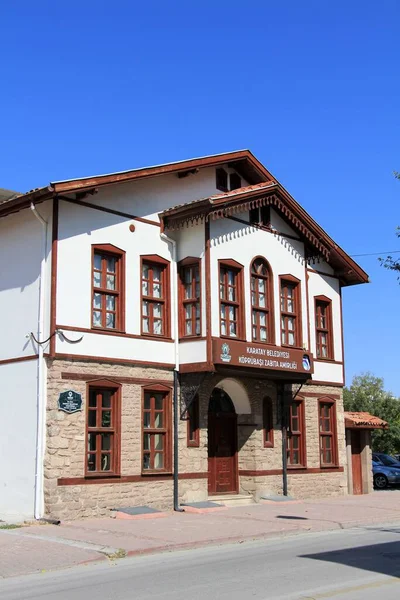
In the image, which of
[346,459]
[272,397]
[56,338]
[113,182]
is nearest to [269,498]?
[272,397]

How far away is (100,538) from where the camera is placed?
48.1 ft

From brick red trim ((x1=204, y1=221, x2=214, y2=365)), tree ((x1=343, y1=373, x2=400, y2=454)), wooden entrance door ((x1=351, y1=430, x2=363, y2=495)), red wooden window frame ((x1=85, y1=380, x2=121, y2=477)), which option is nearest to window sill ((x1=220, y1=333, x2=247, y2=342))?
brick red trim ((x1=204, y1=221, x2=214, y2=365))

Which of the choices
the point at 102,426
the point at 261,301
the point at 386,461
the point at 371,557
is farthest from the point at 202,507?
the point at 386,461

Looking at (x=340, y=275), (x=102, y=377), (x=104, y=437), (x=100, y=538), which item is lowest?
(x=100, y=538)

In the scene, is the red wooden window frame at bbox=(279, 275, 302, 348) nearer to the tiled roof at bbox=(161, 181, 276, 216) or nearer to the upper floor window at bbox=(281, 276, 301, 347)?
the upper floor window at bbox=(281, 276, 301, 347)

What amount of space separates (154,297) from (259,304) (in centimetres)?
339

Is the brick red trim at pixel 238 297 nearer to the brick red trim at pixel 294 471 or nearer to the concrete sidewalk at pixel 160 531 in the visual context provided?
the brick red trim at pixel 294 471

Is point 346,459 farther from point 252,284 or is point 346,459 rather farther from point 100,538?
point 100,538

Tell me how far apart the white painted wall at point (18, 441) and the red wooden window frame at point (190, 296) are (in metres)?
4.57

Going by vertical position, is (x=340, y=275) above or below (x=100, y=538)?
above

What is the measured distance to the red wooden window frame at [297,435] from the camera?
951 inches

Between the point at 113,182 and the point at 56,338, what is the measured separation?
4145mm

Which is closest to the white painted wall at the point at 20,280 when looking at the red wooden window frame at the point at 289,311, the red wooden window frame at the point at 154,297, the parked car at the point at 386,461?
the red wooden window frame at the point at 154,297

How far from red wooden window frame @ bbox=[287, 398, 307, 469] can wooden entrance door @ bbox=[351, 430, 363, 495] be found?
11.6 ft
